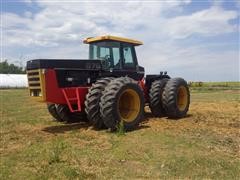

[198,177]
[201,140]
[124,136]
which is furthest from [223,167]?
[124,136]

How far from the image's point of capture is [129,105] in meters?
11.9

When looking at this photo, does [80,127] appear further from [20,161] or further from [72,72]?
[20,161]

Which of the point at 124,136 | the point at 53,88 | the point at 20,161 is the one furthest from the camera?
the point at 53,88

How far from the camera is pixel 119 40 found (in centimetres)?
1261

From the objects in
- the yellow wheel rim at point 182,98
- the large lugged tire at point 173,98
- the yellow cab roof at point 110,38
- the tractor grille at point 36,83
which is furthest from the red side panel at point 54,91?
the yellow wheel rim at point 182,98

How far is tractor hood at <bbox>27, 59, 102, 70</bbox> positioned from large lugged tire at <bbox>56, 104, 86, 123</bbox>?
5.58ft

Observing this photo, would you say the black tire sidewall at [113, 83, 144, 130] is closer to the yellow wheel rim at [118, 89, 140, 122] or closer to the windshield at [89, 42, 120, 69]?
the yellow wheel rim at [118, 89, 140, 122]

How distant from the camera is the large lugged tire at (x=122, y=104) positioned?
1048 cm

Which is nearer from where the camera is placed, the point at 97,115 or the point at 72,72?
the point at 97,115

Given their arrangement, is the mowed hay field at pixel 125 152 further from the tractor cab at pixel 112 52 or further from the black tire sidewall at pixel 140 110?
the tractor cab at pixel 112 52

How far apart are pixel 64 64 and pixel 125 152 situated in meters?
4.17

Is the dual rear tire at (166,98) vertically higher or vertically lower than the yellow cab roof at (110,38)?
lower

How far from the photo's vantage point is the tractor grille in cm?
1066

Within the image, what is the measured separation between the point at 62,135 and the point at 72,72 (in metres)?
2.11
